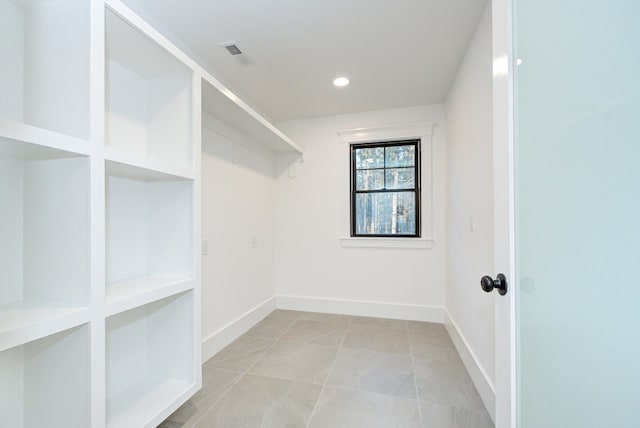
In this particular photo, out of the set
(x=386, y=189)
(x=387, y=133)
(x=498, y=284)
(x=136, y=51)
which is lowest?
(x=498, y=284)

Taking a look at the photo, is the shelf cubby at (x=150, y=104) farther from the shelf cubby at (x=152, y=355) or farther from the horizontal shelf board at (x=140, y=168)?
the shelf cubby at (x=152, y=355)

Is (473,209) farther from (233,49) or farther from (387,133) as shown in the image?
(233,49)

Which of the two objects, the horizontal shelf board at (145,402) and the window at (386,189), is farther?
the window at (386,189)

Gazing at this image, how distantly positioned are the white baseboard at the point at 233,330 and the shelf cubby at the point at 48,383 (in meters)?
1.20

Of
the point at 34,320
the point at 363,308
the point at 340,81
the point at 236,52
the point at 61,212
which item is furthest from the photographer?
the point at 363,308

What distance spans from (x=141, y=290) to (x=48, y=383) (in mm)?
421

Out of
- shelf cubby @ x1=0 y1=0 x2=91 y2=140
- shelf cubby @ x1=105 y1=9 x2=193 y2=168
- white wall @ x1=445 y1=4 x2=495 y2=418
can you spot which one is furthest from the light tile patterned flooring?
shelf cubby @ x1=0 y1=0 x2=91 y2=140

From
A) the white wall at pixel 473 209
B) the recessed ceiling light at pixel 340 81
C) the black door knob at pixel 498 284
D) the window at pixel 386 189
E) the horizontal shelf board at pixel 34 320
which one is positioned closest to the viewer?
the horizontal shelf board at pixel 34 320

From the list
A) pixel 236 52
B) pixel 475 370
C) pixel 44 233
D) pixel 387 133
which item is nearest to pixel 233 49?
pixel 236 52

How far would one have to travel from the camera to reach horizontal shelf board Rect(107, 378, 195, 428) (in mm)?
1179

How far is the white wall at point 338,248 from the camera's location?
3121 millimetres

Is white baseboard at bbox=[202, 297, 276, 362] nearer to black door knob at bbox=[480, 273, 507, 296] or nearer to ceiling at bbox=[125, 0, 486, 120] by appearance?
black door knob at bbox=[480, 273, 507, 296]

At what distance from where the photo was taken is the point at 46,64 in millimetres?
1035

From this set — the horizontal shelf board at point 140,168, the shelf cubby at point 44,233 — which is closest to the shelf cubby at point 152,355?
the shelf cubby at point 44,233
